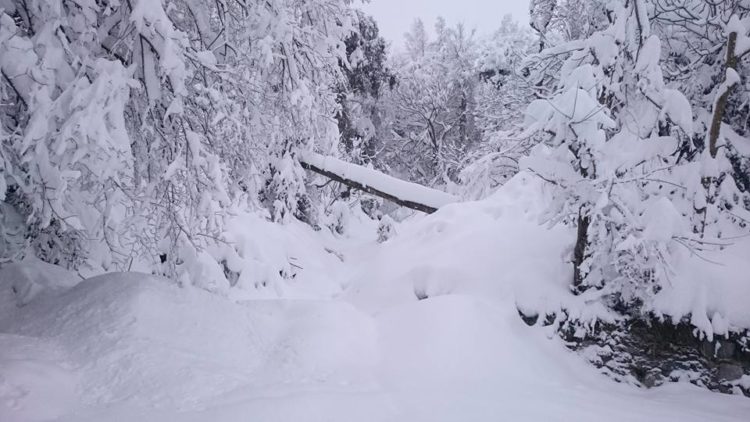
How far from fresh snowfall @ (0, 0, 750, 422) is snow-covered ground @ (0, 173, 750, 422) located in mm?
24

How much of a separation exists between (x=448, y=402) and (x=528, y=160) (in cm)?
259

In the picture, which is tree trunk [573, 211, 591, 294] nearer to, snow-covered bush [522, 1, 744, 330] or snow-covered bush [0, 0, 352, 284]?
snow-covered bush [522, 1, 744, 330]

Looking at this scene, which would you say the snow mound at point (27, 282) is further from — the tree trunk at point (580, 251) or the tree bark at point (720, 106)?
the tree bark at point (720, 106)

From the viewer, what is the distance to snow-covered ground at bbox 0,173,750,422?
9.55ft

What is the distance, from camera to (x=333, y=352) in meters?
4.34

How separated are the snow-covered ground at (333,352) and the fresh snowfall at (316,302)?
2cm

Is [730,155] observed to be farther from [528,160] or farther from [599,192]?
[528,160]

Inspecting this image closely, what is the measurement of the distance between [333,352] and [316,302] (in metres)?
1.10

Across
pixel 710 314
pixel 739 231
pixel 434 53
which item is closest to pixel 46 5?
pixel 710 314

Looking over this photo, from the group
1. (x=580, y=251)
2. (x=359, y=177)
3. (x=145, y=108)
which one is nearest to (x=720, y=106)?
(x=580, y=251)

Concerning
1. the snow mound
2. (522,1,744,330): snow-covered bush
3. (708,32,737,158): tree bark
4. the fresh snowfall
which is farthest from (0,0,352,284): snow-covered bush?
(708,32,737,158): tree bark

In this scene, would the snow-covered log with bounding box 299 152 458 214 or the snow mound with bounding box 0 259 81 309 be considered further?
the snow-covered log with bounding box 299 152 458 214

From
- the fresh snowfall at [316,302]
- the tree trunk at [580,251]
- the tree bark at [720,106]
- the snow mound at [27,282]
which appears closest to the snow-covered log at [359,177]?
the fresh snowfall at [316,302]

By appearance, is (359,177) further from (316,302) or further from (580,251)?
(580,251)
